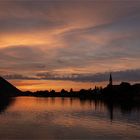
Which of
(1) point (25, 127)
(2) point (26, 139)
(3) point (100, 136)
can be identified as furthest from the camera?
(1) point (25, 127)

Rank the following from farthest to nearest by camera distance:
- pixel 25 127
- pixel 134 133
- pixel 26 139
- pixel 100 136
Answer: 1. pixel 25 127
2. pixel 134 133
3. pixel 100 136
4. pixel 26 139

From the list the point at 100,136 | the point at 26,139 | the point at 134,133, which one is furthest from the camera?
the point at 134,133

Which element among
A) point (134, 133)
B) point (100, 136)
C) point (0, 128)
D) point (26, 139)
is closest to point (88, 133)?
point (100, 136)

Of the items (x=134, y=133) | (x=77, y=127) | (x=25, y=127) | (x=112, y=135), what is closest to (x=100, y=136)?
(x=112, y=135)

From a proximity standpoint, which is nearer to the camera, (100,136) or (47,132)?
(100,136)

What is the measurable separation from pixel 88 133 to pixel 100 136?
2.89 m

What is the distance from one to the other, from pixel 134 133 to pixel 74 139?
31.2 feet

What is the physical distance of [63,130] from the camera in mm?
45562

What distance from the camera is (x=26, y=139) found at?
123 ft

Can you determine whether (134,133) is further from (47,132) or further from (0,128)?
(0,128)

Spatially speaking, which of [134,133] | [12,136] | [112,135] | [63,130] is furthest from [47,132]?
[134,133]

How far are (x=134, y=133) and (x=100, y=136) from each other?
557 centimetres

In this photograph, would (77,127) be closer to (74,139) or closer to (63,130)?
(63,130)

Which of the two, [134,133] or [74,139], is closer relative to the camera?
[74,139]
